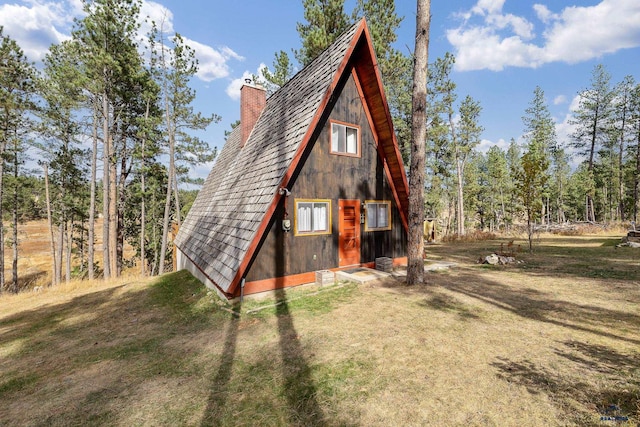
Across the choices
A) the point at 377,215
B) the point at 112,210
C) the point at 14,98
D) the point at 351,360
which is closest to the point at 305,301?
the point at 351,360

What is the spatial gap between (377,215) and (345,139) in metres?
3.44

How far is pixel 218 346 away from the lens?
18.6ft

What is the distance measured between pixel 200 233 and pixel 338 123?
7.82 m

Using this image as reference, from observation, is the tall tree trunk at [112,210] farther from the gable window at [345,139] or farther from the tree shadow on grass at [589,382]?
the tree shadow on grass at [589,382]

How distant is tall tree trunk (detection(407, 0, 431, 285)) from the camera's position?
848cm

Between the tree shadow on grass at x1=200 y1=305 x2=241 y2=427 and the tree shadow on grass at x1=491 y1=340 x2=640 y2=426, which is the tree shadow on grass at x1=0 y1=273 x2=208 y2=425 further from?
the tree shadow on grass at x1=491 y1=340 x2=640 y2=426

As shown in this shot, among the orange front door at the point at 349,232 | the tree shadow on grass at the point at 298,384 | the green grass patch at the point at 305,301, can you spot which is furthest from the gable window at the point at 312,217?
the tree shadow on grass at the point at 298,384

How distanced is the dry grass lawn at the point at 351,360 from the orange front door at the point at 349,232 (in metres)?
1.51

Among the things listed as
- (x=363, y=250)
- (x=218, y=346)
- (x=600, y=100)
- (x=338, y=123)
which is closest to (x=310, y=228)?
(x=363, y=250)

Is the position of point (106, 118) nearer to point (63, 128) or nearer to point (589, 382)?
point (63, 128)

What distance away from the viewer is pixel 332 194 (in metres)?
9.95

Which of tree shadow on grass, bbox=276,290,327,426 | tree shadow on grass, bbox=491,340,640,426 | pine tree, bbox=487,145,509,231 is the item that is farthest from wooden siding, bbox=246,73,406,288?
pine tree, bbox=487,145,509,231

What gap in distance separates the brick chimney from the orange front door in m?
8.24

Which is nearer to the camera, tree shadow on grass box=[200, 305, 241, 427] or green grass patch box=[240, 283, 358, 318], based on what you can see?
tree shadow on grass box=[200, 305, 241, 427]
